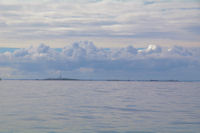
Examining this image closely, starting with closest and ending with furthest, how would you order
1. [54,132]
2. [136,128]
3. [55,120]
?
[54,132]
[136,128]
[55,120]

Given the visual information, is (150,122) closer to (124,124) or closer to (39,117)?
(124,124)

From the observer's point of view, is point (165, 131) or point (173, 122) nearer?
point (165, 131)

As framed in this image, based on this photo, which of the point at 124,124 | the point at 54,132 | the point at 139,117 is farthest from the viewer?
the point at 139,117

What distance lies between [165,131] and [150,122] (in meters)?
4.62

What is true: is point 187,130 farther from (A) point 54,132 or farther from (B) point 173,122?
(A) point 54,132

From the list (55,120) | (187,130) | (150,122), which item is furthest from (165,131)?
(55,120)

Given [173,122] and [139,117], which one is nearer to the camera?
[173,122]

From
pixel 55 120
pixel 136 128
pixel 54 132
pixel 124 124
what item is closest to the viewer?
pixel 54 132

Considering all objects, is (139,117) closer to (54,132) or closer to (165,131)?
(165,131)

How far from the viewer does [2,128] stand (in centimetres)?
2666

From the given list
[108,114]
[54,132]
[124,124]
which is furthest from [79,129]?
[108,114]

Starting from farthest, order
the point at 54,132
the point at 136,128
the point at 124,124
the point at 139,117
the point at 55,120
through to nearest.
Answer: the point at 139,117 → the point at 55,120 → the point at 124,124 → the point at 136,128 → the point at 54,132

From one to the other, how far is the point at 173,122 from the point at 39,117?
1604 centimetres

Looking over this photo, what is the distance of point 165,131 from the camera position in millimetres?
26438
